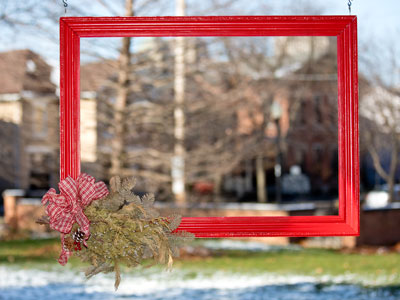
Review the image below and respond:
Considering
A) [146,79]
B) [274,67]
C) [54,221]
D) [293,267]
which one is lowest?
[293,267]

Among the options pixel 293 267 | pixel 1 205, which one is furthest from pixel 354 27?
pixel 1 205

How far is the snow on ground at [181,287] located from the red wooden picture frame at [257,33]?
4.50 meters

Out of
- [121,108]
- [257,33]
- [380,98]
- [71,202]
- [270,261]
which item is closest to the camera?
[71,202]

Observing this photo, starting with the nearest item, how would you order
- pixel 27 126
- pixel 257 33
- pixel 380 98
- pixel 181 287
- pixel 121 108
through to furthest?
pixel 257 33 < pixel 181 287 < pixel 121 108 < pixel 27 126 < pixel 380 98

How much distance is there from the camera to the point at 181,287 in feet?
25.3

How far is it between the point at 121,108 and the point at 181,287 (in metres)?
4.01

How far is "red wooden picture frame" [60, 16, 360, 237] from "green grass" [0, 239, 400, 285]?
606 centimetres

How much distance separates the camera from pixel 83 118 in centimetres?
1065

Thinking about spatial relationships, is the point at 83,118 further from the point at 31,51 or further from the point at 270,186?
the point at 270,186

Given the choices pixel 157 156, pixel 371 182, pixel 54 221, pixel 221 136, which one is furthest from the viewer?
pixel 371 182

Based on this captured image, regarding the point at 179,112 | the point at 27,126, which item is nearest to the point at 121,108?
the point at 179,112

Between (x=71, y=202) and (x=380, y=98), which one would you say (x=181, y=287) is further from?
(x=380, y=98)

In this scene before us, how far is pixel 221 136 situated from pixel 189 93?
1.66 metres

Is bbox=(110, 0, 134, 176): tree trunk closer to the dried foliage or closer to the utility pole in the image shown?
the utility pole
